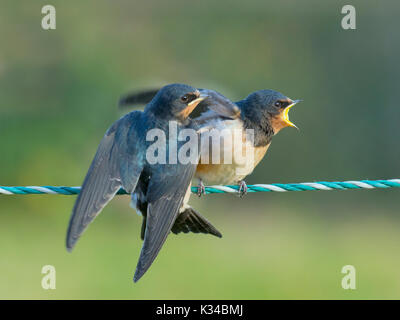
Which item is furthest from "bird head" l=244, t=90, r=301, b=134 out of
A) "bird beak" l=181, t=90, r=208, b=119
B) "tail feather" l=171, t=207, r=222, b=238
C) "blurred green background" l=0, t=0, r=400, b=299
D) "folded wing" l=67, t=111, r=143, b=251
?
"blurred green background" l=0, t=0, r=400, b=299

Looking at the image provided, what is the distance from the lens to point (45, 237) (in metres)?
8.16

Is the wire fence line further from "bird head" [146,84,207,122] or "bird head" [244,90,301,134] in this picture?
"bird head" [244,90,301,134]

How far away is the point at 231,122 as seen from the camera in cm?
401

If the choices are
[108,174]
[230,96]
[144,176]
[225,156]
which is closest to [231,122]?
[225,156]

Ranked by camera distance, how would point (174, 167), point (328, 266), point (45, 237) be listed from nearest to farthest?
1. point (174, 167)
2. point (328, 266)
3. point (45, 237)

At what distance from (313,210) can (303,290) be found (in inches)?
58.5

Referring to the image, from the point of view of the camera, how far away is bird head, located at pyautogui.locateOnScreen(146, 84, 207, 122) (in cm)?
347

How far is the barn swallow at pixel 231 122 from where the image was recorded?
3.89 meters

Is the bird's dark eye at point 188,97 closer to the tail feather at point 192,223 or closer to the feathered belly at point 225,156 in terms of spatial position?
the feathered belly at point 225,156

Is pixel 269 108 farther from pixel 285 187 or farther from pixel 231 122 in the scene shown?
pixel 285 187

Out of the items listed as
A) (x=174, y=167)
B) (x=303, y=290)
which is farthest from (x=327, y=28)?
(x=174, y=167)

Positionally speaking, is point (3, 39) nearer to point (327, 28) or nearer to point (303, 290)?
point (327, 28)

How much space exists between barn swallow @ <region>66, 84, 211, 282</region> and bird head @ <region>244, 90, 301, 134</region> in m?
0.68

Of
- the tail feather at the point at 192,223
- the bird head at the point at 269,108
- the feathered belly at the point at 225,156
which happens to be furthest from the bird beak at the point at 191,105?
the bird head at the point at 269,108
